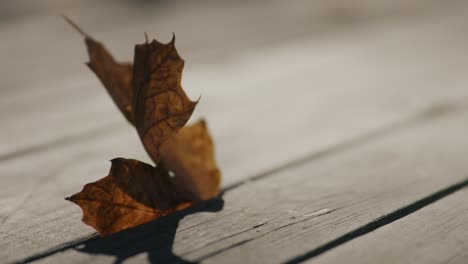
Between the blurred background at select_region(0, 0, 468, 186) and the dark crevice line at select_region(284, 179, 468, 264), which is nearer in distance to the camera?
the dark crevice line at select_region(284, 179, 468, 264)

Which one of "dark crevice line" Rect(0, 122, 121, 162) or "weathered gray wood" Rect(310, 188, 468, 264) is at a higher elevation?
"dark crevice line" Rect(0, 122, 121, 162)

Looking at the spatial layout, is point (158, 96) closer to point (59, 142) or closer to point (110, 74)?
point (110, 74)

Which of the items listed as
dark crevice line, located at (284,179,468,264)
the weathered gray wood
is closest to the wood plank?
dark crevice line, located at (284,179,468,264)

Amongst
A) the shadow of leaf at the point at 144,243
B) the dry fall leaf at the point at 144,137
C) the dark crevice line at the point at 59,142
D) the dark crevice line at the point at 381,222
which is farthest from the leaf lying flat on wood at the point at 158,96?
the dark crevice line at the point at 59,142

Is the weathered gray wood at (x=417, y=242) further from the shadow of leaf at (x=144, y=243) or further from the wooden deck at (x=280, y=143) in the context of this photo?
the shadow of leaf at (x=144, y=243)

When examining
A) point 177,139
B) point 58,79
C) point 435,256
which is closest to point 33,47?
point 58,79

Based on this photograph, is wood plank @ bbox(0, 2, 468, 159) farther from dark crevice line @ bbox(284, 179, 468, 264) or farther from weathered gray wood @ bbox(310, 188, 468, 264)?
weathered gray wood @ bbox(310, 188, 468, 264)

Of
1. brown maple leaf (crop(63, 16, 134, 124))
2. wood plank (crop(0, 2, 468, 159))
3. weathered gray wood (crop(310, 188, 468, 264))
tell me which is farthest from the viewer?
wood plank (crop(0, 2, 468, 159))
